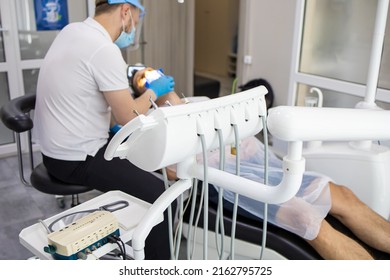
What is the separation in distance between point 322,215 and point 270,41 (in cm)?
227

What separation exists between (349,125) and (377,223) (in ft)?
3.45

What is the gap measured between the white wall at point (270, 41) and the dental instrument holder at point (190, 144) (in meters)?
2.59

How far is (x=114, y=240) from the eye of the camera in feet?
3.03

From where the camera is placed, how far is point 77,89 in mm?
1417

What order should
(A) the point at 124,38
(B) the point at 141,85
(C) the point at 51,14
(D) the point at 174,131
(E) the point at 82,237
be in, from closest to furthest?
(D) the point at 174,131 → (E) the point at 82,237 → (A) the point at 124,38 → (B) the point at 141,85 → (C) the point at 51,14

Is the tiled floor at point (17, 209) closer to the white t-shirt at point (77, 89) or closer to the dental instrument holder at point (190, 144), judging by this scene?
the white t-shirt at point (77, 89)

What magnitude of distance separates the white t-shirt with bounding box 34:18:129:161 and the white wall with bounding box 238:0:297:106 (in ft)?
6.84

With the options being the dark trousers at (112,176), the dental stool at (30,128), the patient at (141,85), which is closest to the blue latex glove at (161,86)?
the patient at (141,85)

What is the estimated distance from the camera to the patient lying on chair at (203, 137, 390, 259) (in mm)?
1339

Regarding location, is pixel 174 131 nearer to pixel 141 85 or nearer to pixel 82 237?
pixel 82 237

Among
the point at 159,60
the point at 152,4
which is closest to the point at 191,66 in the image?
the point at 159,60

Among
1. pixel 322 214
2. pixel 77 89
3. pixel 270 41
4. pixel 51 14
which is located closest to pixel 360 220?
pixel 322 214

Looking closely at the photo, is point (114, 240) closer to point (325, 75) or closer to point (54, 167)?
point (54, 167)

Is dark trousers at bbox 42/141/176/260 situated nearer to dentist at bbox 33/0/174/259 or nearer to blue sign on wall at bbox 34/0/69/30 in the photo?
dentist at bbox 33/0/174/259
